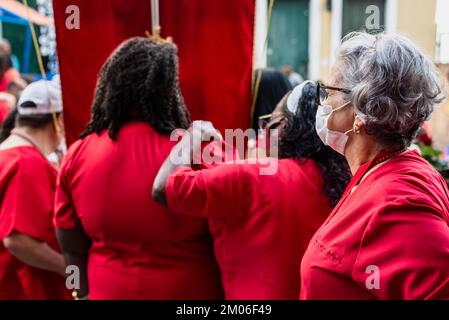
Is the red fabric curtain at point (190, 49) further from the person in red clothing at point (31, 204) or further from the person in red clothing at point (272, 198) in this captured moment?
the person in red clothing at point (272, 198)

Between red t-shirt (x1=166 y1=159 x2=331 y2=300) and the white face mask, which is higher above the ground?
the white face mask

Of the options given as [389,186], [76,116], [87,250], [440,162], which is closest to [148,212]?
[87,250]

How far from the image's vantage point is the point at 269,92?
261 cm

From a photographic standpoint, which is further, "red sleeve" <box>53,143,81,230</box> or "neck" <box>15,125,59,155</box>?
"neck" <box>15,125,59,155</box>

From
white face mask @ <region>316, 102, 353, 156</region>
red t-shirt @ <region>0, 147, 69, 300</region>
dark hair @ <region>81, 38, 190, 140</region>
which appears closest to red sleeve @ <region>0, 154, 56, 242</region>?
red t-shirt @ <region>0, 147, 69, 300</region>

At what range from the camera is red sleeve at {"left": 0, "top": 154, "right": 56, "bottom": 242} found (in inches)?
84.4

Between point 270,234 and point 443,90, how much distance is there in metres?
0.68

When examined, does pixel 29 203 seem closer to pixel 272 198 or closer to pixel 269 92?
pixel 272 198

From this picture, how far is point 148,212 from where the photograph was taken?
1.90 metres

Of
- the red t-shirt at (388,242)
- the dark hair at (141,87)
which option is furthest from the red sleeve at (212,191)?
the red t-shirt at (388,242)

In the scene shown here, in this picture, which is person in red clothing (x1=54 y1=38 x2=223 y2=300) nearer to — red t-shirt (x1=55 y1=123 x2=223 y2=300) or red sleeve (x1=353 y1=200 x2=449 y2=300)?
red t-shirt (x1=55 y1=123 x2=223 y2=300)

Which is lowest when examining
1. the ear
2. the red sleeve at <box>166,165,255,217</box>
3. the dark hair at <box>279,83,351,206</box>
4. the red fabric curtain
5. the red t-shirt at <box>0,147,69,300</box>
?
the red t-shirt at <box>0,147,69,300</box>
